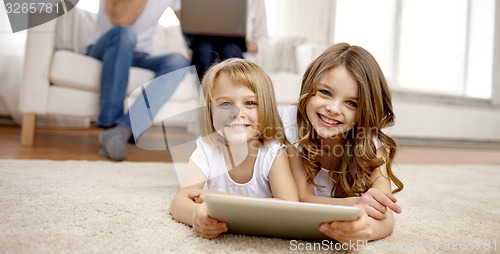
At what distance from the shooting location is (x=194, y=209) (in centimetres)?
54

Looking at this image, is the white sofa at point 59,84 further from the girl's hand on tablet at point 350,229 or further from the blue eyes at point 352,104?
the girl's hand on tablet at point 350,229

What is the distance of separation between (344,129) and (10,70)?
8.35ft

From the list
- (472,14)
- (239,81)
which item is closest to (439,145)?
(472,14)

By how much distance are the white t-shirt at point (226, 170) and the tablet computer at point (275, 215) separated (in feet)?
0.62

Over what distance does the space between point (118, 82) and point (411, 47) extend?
9.98 feet

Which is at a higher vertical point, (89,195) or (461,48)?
(461,48)

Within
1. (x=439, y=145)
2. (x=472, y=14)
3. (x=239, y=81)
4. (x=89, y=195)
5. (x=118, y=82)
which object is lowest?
(x=439, y=145)

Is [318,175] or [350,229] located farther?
[318,175]

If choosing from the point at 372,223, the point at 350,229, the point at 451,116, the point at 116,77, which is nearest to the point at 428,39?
the point at 451,116

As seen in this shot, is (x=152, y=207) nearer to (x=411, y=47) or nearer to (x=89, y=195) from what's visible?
(x=89, y=195)

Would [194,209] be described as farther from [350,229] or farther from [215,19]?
[215,19]

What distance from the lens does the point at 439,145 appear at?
10.3ft

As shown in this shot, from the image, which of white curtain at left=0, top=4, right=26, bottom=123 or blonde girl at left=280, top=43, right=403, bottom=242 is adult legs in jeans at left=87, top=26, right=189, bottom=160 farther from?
white curtain at left=0, top=4, right=26, bottom=123

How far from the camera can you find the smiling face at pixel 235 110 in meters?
0.68
